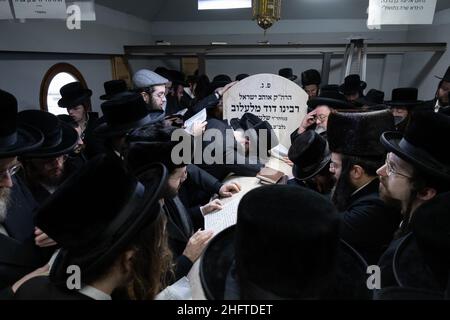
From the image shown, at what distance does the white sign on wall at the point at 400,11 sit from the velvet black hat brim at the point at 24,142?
6.87 ft

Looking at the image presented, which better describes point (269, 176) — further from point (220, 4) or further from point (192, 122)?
point (220, 4)

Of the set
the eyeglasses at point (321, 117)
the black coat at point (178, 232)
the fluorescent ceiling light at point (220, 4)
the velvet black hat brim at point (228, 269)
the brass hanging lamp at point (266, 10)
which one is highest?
the fluorescent ceiling light at point (220, 4)


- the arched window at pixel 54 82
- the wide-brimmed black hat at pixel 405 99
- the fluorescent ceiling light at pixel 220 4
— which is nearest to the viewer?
the wide-brimmed black hat at pixel 405 99

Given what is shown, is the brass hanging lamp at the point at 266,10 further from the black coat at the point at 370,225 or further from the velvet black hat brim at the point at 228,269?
the velvet black hat brim at the point at 228,269

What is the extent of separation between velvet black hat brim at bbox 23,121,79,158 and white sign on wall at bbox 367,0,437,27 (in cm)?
207

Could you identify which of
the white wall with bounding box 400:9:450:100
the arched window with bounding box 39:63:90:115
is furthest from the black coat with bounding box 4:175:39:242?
the white wall with bounding box 400:9:450:100

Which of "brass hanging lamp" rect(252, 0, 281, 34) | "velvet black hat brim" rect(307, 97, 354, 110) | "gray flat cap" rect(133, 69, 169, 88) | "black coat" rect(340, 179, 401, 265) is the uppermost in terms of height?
"brass hanging lamp" rect(252, 0, 281, 34)

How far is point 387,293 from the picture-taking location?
0.90 metres

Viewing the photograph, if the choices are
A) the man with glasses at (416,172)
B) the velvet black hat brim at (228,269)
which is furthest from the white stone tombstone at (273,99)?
the velvet black hat brim at (228,269)

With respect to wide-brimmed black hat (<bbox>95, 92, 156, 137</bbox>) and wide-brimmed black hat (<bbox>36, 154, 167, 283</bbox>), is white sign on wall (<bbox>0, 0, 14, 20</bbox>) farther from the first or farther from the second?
wide-brimmed black hat (<bbox>36, 154, 167, 283</bbox>)

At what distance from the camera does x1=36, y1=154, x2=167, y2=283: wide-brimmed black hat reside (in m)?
0.89

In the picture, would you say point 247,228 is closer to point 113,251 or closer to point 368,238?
point 113,251

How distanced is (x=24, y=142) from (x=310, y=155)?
5.27ft

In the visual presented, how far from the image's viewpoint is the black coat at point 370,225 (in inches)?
53.9
